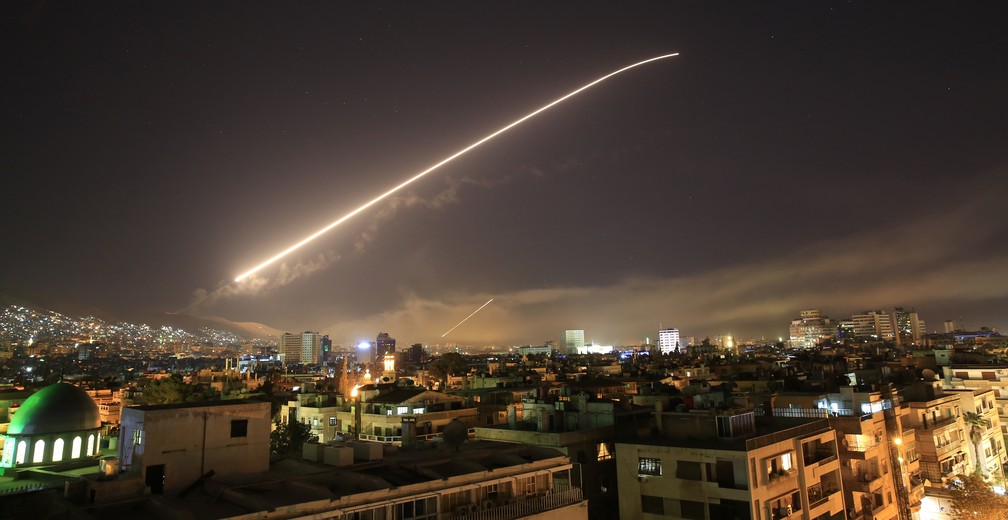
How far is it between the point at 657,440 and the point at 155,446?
22.2 metres

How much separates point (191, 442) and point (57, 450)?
31.8 meters

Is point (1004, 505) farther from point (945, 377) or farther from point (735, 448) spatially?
Answer: point (945, 377)

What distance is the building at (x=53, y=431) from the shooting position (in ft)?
135

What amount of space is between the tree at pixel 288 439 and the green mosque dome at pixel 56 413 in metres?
12.9

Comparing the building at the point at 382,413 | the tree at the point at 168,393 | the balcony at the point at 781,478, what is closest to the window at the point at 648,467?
the balcony at the point at 781,478

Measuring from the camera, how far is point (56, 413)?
140ft

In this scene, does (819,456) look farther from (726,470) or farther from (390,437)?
(390,437)

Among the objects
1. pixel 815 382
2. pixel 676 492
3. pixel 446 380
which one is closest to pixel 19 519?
pixel 676 492

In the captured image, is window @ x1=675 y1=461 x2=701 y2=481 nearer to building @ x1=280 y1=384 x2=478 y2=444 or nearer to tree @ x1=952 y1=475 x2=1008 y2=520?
tree @ x1=952 y1=475 x2=1008 y2=520

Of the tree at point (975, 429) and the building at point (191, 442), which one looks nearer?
the building at point (191, 442)

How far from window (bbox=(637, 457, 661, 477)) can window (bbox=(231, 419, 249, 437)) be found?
18.1m

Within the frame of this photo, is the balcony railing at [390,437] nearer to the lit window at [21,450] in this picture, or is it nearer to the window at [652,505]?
the window at [652,505]

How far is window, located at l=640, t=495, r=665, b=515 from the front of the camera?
28.5 metres

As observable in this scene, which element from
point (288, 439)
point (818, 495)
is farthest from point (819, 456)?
point (288, 439)
